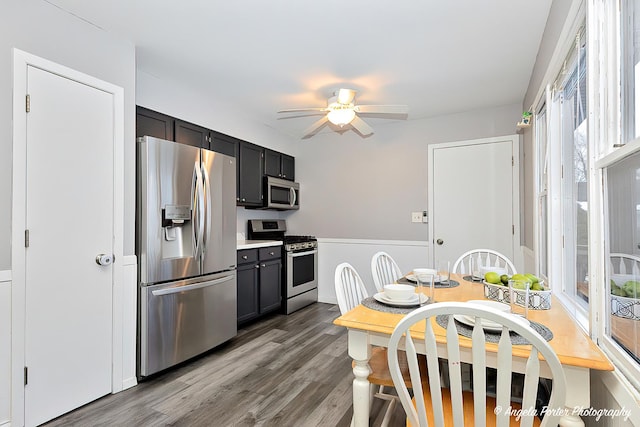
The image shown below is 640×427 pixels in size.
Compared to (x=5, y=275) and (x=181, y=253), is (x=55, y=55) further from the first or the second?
(x=181, y=253)

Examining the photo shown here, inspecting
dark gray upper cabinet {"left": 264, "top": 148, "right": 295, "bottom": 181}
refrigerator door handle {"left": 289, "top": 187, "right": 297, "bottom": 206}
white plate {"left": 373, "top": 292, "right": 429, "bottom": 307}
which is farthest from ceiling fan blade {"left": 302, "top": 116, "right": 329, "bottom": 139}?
white plate {"left": 373, "top": 292, "right": 429, "bottom": 307}

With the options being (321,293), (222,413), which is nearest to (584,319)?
(222,413)

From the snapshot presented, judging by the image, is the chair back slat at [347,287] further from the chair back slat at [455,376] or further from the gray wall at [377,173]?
the gray wall at [377,173]

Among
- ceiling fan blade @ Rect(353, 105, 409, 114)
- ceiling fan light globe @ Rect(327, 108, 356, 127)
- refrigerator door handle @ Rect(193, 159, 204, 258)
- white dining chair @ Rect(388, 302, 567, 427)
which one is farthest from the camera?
ceiling fan light globe @ Rect(327, 108, 356, 127)

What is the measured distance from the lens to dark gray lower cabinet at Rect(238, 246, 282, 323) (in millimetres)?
3414

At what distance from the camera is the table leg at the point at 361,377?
1.36m

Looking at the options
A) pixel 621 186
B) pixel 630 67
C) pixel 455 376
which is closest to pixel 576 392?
pixel 455 376

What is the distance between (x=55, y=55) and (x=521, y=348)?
110 inches

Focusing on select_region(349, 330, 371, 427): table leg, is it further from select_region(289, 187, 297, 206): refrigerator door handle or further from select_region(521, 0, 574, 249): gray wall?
select_region(289, 187, 297, 206): refrigerator door handle

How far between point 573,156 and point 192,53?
8.81ft

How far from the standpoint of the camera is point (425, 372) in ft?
5.38

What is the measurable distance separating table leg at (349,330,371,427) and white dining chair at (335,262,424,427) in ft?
0.34

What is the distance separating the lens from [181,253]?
8.40 ft

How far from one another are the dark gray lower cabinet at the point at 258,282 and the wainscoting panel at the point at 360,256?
0.83 meters
